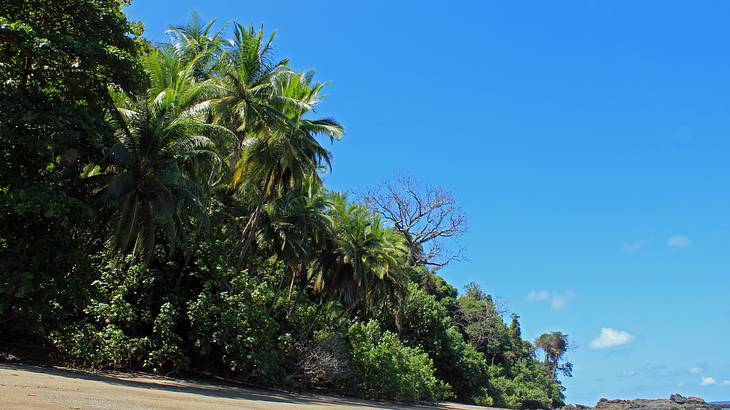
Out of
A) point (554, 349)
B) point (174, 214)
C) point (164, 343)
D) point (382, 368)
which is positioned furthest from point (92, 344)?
point (554, 349)

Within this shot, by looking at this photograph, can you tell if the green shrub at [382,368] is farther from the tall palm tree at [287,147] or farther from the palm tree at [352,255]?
the tall palm tree at [287,147]

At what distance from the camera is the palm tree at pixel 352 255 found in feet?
109

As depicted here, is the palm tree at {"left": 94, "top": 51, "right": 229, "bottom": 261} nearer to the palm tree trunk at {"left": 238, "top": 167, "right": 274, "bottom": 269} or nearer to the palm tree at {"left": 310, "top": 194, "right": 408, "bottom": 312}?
the palm tree trunk at {"left": 238, "top": 167, "right": 274, "bottom": 269}

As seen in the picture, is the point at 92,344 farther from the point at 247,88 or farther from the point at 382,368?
the point at 382,368

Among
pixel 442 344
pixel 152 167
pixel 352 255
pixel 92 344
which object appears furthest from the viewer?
pixel 442 344

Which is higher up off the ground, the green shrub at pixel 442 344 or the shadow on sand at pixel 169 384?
the green shrub at pixel 442 344

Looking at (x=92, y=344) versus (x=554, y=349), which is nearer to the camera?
(x=92, y=344)

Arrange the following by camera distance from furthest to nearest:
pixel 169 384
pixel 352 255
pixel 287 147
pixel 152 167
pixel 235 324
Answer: pixel 352 255 < pixel 287 147 < pixel 235 324 < pixel 152 167 < pixel 169 384

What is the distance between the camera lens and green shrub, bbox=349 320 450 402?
2967cm

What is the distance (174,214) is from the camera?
18.5 m

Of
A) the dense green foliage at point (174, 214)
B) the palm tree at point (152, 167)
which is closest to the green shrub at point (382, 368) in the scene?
the dense green foliage at point (174, 214)

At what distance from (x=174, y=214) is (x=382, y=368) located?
1646 cm

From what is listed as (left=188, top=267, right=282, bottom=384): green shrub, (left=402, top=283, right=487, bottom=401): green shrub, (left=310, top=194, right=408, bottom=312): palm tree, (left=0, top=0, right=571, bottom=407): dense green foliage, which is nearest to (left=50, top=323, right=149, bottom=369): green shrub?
(left=0, top=0, right=571, bottom=407): dense green foliage

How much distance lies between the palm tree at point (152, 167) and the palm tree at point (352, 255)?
46.2 ft
